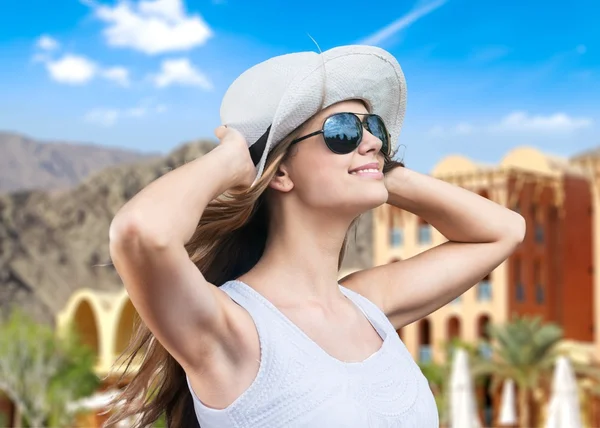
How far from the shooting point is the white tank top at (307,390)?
2.42 metres

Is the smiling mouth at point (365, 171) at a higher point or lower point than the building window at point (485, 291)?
lower

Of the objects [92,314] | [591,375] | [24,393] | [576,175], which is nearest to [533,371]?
→ [591,375]

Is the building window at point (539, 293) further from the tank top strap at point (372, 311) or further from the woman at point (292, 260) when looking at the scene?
the tank top strap at point (372, 311)

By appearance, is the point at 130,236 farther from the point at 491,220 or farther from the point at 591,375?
the point at 591,375

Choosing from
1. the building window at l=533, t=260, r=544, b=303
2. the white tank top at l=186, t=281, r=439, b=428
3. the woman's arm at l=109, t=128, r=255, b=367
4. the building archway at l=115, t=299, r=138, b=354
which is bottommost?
the white tank top at l=186, t=281, r=439, b=428

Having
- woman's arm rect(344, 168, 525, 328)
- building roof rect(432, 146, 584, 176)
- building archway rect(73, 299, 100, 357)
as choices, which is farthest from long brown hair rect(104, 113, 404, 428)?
building archway rect(73, 299, 100, 357)

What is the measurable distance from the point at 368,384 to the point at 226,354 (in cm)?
37

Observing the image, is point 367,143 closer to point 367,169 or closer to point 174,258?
point 367,169

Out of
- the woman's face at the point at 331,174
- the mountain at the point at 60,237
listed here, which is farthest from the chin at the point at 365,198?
the mountain at the point at 60,237

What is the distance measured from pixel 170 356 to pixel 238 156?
536mm

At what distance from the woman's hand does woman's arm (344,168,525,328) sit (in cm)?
60

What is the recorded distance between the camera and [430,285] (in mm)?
3057

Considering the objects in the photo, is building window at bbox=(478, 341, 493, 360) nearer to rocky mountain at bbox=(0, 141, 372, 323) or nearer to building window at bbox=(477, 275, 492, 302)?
building window at bbox=(477, 275, 492, 302)

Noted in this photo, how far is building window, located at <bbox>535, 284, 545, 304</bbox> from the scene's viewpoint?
30703 millimetres
